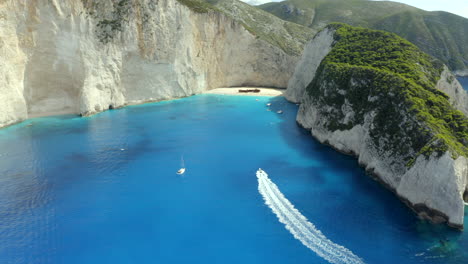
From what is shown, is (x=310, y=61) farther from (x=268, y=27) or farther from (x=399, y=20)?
(x=399, y=20)

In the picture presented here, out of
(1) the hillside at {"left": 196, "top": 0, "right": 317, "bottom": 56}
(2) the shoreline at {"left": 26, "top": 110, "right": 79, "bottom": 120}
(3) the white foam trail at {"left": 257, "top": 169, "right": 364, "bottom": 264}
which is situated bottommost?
(2) the shoreline at {"left": 26, "top": 110, "right": 79, "bottom": 120}

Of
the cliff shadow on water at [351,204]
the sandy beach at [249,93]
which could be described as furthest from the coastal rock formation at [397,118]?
the sandy beach at [249,93]

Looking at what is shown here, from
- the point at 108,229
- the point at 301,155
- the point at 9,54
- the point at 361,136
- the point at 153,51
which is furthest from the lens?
the point at 153,51

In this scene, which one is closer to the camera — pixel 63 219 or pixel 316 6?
pixel 63 219

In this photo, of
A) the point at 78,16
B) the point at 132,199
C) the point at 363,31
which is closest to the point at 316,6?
the point at 363,31

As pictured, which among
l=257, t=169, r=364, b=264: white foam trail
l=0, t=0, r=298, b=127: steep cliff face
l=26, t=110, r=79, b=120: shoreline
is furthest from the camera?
l=26, t=110, r=79, b=120: shoreline

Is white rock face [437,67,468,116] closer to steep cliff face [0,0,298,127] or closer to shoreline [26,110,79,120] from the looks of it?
steep cliff face [0,0,298,127]

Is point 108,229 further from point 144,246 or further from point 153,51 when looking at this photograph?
point 153,51

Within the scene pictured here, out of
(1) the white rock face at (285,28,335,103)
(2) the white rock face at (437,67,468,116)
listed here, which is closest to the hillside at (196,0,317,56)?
(1) the white rock face at (285,28,335,103)
